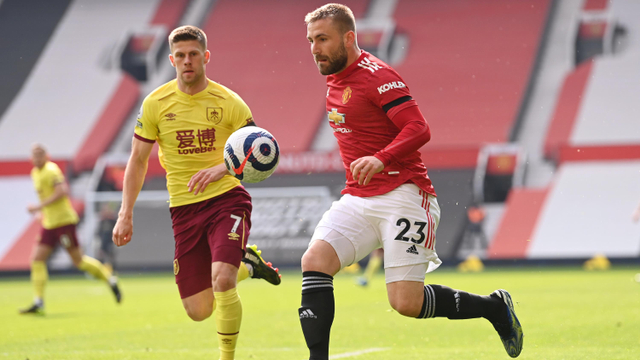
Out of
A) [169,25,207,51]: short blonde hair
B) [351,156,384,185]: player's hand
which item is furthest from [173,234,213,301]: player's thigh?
[351,156,384,185]: player's hand

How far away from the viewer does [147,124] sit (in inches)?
228

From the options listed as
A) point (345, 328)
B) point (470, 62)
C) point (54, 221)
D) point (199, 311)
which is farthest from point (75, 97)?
point (199, 311)

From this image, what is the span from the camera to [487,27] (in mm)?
24797

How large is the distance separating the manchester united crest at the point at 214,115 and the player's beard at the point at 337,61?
1.10 meters

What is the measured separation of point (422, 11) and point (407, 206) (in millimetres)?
21788

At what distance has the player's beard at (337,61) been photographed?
5.02 m

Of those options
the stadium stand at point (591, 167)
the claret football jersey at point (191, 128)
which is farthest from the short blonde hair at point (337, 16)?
the stadium stand at point (591, 167)

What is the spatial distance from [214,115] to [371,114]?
4.47 ft

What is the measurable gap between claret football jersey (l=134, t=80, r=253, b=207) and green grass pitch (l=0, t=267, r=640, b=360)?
5.03 feet

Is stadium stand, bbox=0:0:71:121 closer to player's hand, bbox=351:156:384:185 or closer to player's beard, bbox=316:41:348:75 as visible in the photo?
player's beard, bbox=316:41:348:75

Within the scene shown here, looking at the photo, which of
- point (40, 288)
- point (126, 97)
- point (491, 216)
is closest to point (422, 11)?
point (491, 216)

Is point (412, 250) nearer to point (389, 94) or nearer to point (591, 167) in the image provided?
point (389, 94)

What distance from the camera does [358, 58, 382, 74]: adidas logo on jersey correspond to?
16.4ft

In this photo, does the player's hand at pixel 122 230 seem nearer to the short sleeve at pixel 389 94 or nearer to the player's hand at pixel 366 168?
the player's hand at pixel 366 168
